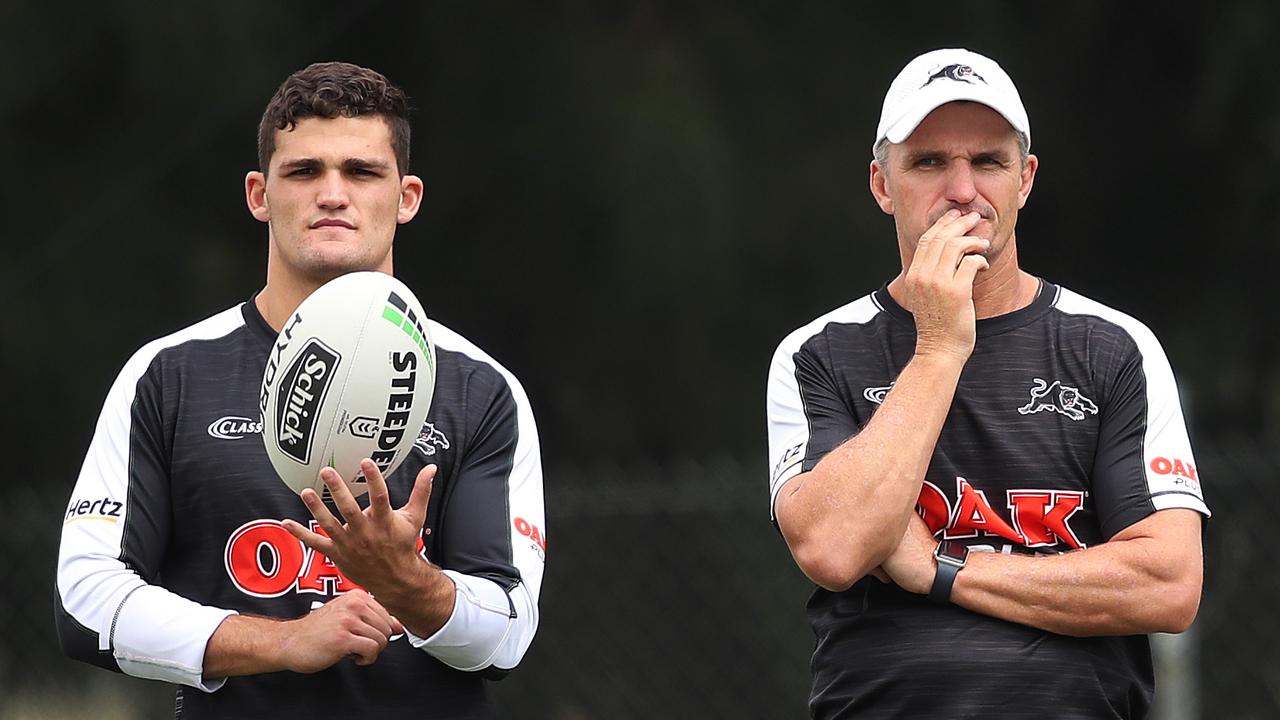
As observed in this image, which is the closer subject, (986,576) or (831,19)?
(986,576)

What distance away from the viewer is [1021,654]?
3.09 m

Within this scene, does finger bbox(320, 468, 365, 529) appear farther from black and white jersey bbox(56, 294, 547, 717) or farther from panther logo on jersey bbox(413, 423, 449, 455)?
panther logo on jersey bbox(413, 423, 449, 455)

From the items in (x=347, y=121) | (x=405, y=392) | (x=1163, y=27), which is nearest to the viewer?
(x=405, y=392)

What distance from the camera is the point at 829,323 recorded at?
3.43 metres

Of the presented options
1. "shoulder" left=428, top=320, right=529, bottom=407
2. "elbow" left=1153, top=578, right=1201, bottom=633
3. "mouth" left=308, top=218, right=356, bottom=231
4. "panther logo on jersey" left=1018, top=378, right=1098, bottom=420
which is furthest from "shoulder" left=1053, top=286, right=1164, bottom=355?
"mouth" left=308, top=218, right=356, bottom=231

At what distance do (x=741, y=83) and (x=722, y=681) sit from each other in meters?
3.77

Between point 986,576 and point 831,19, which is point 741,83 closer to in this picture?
point 831,19

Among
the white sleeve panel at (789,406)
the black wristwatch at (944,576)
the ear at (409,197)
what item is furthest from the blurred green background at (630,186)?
the black wristwatch at (944,576)

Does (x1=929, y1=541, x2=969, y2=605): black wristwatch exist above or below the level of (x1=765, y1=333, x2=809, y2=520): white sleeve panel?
below

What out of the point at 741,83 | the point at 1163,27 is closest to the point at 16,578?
the point at 741,83

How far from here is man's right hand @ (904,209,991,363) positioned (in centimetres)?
315

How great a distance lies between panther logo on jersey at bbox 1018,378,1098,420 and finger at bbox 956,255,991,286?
248 millimetres

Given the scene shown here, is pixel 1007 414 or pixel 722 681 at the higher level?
pixel 1007 414

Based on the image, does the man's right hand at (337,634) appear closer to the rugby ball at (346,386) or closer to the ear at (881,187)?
the rugby ball at (346,386)
